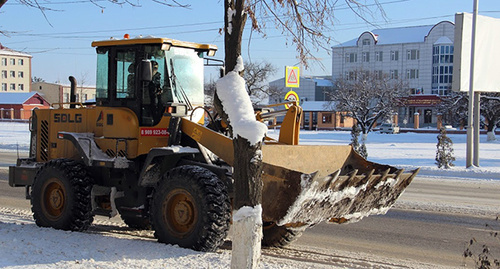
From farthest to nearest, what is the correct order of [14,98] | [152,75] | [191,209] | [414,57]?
[14,98] → [414,57] → [152,75] → [191,209]

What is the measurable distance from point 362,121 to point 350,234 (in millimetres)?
41325

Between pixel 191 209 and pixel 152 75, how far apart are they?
82.2 inches

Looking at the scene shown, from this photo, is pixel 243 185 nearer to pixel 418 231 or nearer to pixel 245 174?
pixel 245 174

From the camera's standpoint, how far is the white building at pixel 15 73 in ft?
366

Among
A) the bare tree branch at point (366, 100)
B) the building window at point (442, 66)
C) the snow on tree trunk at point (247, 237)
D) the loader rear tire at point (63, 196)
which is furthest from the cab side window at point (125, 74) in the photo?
the building window at point (442, 66)

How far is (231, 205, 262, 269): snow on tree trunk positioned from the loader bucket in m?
1.38

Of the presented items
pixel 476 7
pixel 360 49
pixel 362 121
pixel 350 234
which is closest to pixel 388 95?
pixel 362 121

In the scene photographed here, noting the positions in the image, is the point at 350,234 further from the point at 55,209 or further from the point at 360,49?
the point at 360,49

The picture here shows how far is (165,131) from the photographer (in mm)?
8047

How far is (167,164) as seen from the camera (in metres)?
7.73

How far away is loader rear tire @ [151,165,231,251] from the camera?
6703mm

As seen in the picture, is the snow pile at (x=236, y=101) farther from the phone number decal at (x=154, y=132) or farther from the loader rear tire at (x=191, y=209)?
the phone number decal at (x=154, y=132)

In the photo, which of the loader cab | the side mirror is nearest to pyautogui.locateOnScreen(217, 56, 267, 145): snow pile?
the side mirror

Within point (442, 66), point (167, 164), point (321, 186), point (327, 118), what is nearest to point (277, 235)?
point (321, 186)
